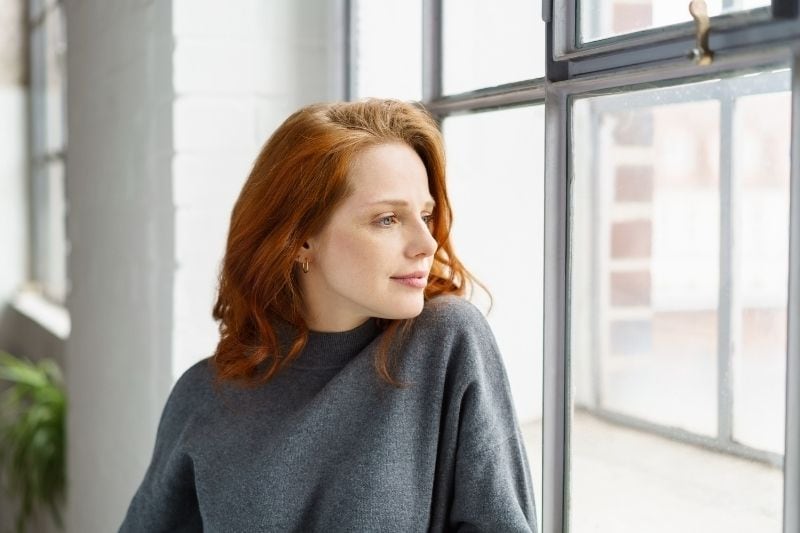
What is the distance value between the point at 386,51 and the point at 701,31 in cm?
88

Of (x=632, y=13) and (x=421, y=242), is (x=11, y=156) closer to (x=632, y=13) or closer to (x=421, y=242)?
(x=421, y=242)

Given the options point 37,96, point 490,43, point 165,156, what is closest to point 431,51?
point 490,43

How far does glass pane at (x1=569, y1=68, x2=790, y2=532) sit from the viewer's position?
0.97 meters

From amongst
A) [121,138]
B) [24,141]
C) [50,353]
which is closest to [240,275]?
[121,138]

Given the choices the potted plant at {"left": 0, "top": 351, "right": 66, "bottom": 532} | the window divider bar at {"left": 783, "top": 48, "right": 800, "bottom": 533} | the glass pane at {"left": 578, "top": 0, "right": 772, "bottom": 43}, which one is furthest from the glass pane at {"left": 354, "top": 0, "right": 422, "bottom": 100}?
the potted plant at {"left": 0, "top": 351, "right": 66, "bottom": 532}

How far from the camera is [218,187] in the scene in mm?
1779

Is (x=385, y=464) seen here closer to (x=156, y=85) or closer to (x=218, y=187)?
(x=218, y=187)

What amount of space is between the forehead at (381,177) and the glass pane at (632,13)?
273mm

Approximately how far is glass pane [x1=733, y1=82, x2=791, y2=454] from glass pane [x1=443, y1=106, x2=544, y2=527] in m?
0.40

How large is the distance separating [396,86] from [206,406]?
0.68 m

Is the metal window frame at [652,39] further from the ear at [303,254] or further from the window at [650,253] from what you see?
the ear at [303,254]

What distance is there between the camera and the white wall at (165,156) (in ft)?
5.73

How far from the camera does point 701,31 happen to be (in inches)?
37.1

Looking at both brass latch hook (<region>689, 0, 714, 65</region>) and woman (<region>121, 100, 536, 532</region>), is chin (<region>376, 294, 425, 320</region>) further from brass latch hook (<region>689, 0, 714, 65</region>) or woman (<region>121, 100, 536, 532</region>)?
brass latch hook (<region>689, 0, 714, 65</region>)
